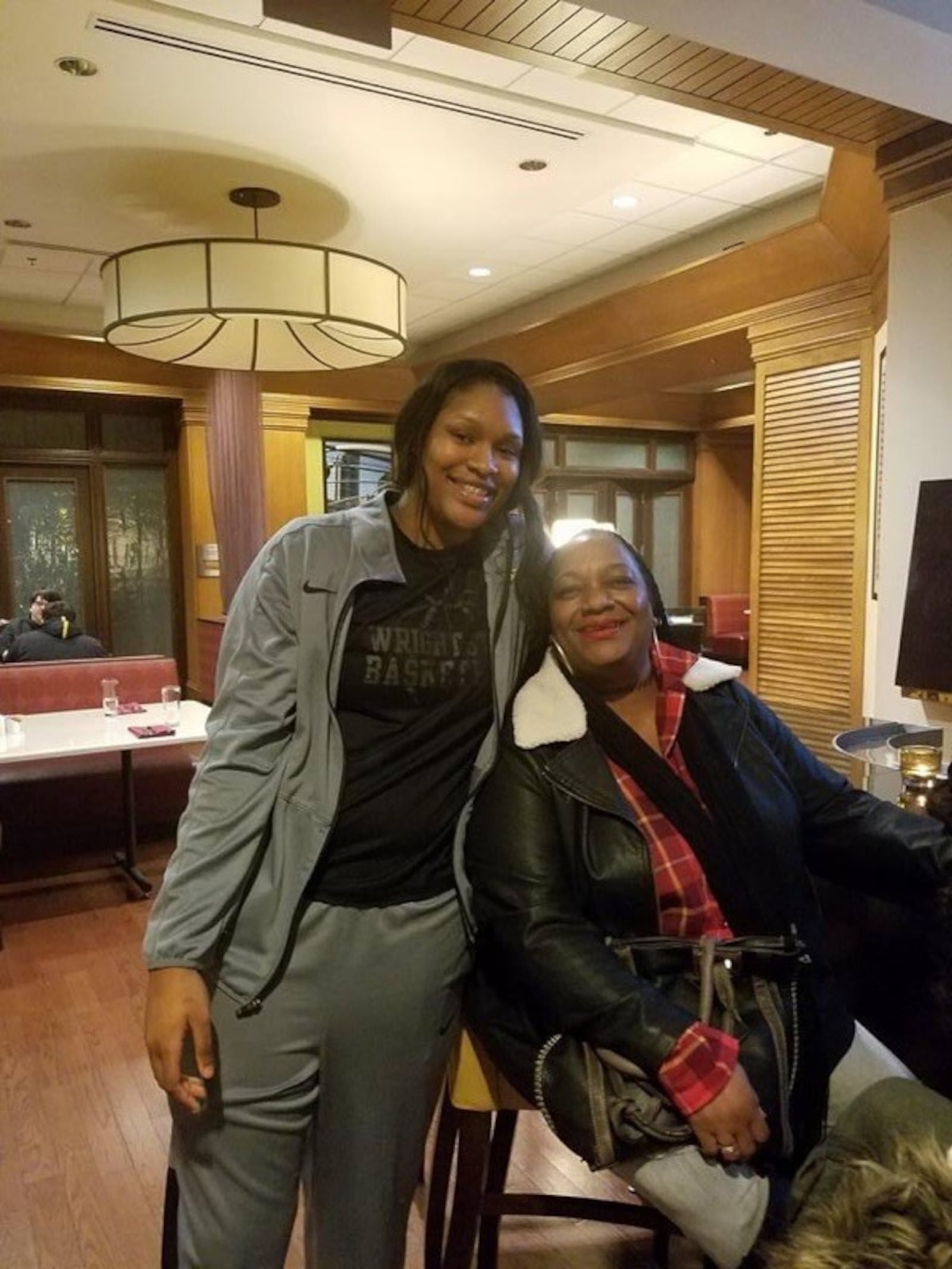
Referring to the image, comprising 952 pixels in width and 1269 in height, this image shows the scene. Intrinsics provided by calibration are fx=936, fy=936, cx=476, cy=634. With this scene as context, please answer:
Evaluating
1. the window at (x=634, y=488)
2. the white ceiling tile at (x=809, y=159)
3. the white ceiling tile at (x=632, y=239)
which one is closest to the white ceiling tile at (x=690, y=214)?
the white ceiling tile at (x=632, y=239)

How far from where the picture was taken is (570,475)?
31.5 feet

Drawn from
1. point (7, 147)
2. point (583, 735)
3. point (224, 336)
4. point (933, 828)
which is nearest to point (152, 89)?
point (7, 147)

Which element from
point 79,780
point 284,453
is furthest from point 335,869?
point 284,453

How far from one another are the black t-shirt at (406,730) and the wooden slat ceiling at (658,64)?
1.39 meters

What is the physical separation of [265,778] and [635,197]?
4479mm

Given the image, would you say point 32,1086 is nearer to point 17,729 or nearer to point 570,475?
point 17,729

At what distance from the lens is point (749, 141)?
13.6 ft

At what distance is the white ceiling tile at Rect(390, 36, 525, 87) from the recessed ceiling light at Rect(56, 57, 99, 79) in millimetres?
1098

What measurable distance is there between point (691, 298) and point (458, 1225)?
4.98 m

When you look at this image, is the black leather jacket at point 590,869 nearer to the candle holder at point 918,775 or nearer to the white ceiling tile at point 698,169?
the candle holder at point 918,775

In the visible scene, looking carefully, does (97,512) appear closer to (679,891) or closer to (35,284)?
(35,284)

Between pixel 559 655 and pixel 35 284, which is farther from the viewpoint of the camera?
pixel 35 284

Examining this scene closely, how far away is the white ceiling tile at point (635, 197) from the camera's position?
15.4ft

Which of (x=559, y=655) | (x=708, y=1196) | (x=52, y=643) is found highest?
(x=559, y=655)
